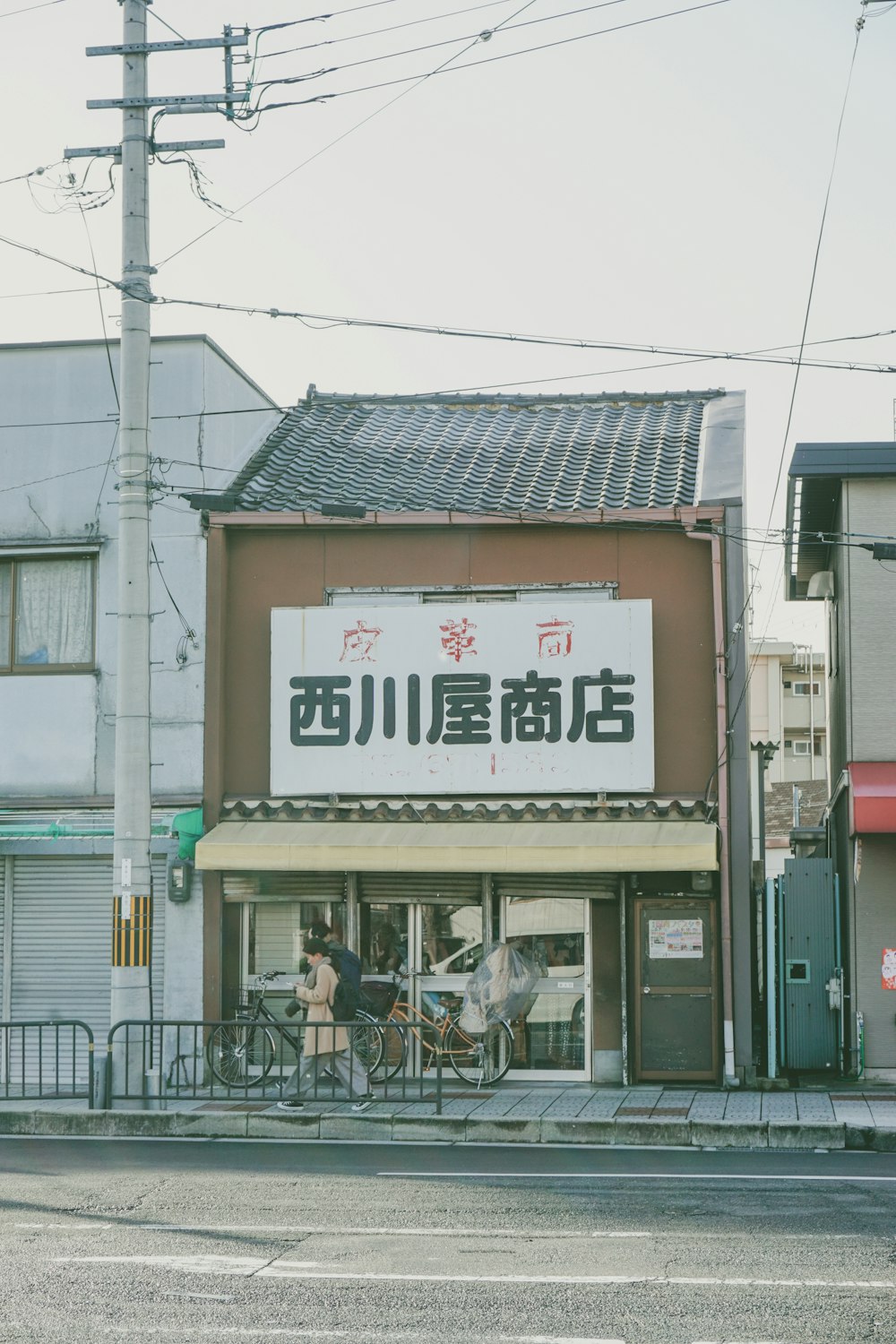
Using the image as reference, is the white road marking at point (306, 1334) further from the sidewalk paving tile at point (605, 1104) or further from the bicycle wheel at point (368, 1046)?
the bicycle wheel at point (368, 1046)

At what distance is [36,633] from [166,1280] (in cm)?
1153

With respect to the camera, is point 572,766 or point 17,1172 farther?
point 572,766

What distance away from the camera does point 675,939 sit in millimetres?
17203

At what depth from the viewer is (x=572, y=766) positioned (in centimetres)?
1755

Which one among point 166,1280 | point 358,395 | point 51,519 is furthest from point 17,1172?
point 358,395

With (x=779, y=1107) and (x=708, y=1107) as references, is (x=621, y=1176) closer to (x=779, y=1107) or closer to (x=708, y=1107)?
(x=708, y=1107)

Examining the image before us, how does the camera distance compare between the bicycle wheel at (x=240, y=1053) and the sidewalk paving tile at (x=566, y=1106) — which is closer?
the sidewalk paving tile at (x=566, y=1106)

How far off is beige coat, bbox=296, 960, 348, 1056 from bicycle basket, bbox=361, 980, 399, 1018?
66.0 inches

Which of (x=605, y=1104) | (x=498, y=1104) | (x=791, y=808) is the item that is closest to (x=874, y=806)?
(x=605, y=1104)

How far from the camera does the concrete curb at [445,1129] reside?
535 inches

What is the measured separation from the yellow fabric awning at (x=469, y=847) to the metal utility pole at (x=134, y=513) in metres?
1.96

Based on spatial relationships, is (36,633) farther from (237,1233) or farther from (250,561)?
(237,1233)

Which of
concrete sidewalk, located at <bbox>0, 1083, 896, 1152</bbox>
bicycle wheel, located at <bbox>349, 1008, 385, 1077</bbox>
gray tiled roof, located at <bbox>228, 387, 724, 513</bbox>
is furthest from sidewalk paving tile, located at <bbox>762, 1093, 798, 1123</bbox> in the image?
gray tiled roof, located at <bbox>228, 387, 724, 513</bbox>

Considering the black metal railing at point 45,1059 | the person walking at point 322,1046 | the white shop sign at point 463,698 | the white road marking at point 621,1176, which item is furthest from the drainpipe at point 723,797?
the black metal railing at point 45,1059
